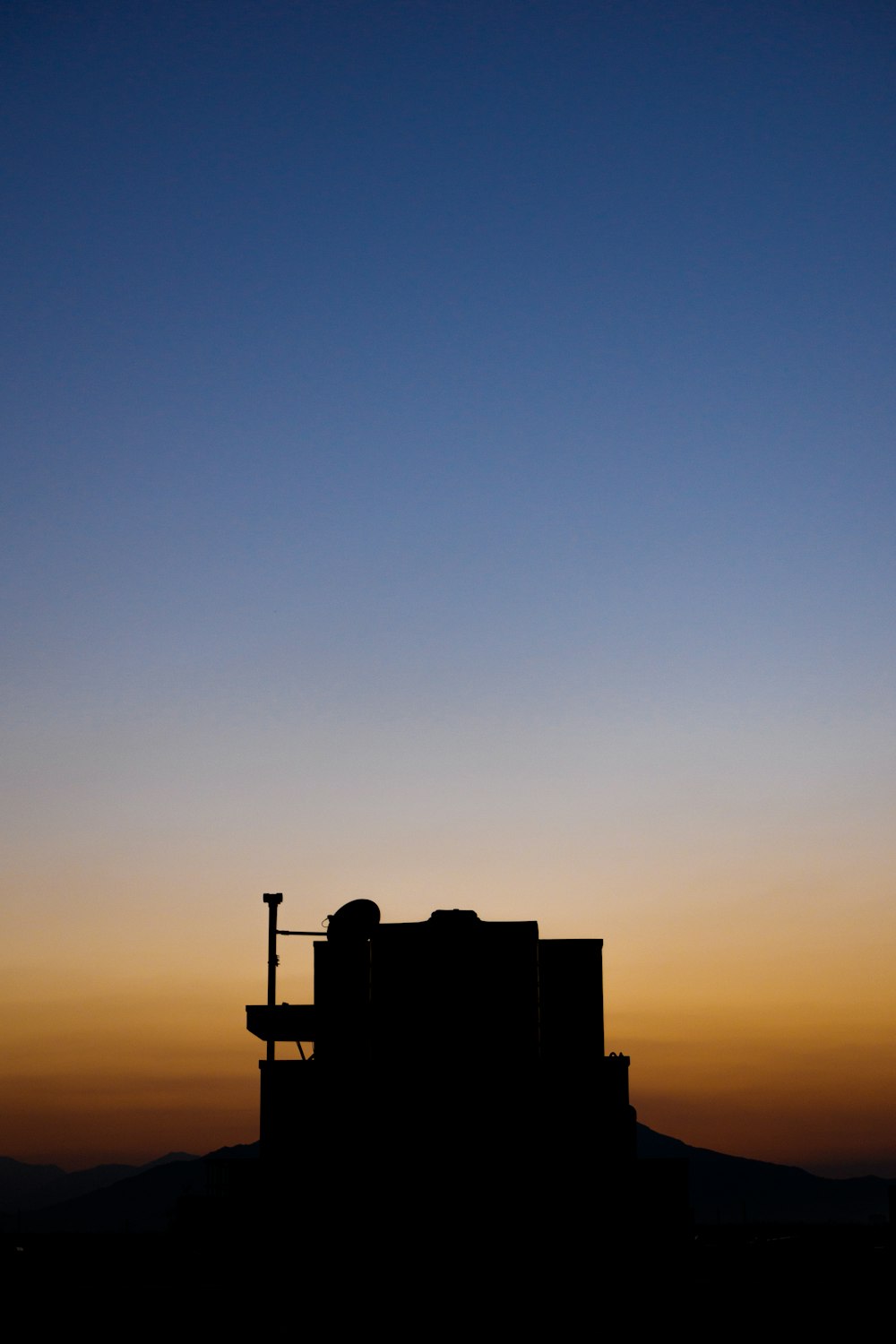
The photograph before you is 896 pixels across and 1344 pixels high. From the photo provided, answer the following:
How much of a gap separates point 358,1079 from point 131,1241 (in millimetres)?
32179

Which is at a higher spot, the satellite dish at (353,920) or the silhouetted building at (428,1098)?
the satellite dish at (353,920)

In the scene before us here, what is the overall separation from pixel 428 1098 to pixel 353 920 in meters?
4.58

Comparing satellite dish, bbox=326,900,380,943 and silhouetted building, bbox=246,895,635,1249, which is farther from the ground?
satellite dish, bbox=326,900,380,943

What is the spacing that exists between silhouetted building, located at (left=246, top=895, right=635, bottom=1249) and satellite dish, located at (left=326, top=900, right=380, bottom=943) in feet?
0.20

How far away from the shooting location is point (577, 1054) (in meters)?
40.9

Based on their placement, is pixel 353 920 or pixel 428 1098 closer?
pixel 428 1098

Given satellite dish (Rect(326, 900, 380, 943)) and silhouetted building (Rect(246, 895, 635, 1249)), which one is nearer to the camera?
silhouetted building (Rect(246, 895, 635, 1249))

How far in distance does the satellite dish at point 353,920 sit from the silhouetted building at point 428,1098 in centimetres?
6

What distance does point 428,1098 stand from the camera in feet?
104

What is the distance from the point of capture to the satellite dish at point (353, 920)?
3238cm

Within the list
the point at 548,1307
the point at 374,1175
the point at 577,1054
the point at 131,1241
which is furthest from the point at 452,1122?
the point at 131,1241

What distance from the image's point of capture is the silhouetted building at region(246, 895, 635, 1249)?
30.7 metres

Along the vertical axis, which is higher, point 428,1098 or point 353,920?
point 353,920

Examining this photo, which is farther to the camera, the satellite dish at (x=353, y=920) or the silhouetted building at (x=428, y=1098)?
the satellite dish at (x=353, y=920)
